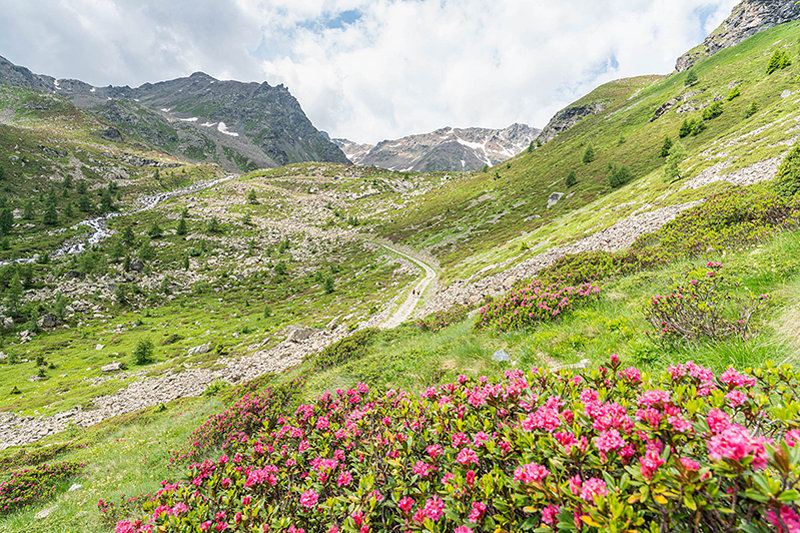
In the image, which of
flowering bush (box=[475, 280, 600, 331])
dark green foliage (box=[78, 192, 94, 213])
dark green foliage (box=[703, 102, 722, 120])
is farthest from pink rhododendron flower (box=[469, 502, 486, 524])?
dark green foliage (box=[78, 192, 94, 213])

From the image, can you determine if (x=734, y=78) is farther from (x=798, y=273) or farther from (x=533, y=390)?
(x=533, y=390)

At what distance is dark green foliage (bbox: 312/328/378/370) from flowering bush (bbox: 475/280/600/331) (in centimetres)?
728

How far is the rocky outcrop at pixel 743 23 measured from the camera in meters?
141

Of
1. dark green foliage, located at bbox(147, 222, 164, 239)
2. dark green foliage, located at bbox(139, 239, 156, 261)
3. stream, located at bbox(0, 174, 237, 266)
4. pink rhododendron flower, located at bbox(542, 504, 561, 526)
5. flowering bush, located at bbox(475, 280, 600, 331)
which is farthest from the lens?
dark green foliage, located at bbox(147, 222, 164, 239)

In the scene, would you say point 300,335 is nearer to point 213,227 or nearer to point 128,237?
point 213,227

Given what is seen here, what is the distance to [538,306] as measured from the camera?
10727 mm

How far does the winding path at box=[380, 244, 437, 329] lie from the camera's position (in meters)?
30.4

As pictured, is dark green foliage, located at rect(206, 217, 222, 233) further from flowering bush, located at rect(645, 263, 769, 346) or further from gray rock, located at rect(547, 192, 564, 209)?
flowering bush, located at rect(645, 263, 769, 346)

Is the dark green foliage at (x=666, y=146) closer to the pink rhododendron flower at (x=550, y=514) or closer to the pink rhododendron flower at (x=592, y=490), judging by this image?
the pink rhododendron flower at (x=592, y=490)

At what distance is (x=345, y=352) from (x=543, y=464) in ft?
47.7

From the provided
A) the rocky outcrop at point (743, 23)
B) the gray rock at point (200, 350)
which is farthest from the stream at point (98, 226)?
the rocky outcrop at point (743, 23)

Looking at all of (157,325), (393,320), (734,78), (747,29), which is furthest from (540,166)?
(747,29)

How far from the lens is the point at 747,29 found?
148500 millimetres

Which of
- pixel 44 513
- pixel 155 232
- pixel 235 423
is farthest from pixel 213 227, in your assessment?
pixel 235 423
